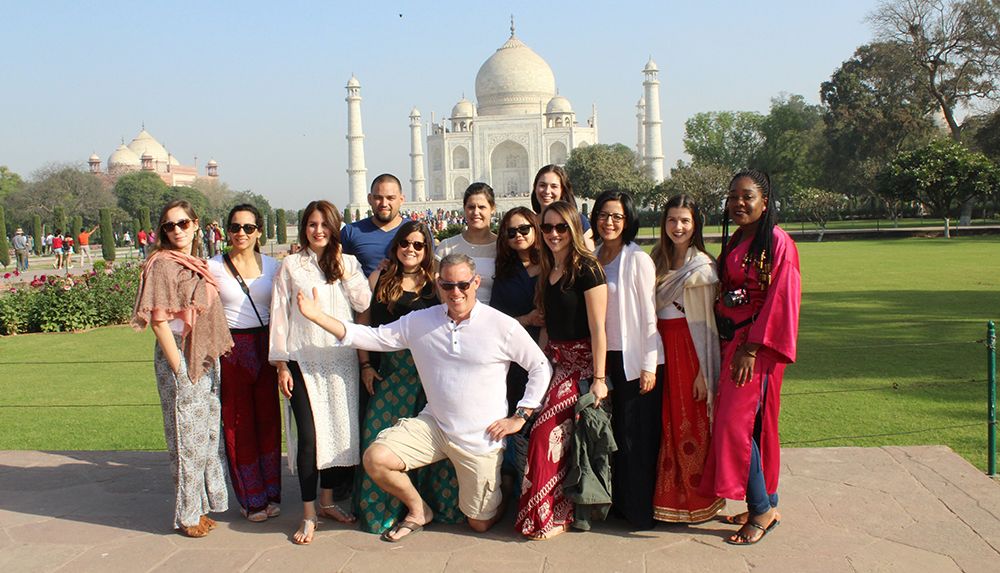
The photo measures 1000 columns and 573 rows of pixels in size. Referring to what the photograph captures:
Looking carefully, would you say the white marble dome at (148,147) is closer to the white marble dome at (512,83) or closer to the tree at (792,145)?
the white marble dome at (512,83)

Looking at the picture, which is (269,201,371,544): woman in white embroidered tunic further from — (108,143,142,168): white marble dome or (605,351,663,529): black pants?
(108,143,142,168): white marble dome

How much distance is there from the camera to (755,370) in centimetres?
287

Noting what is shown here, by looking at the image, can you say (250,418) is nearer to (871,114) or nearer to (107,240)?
(107,240)

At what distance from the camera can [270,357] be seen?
3125 mm

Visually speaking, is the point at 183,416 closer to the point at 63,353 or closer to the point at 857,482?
the point at 857,482

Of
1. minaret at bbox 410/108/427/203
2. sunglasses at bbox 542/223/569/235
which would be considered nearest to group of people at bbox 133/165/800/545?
sunglasses at bbox 542/223/569/235

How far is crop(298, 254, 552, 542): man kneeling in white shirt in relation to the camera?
296 centimetres

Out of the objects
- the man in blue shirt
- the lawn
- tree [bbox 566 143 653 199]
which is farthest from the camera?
tree [bbox 566 143 653 199]

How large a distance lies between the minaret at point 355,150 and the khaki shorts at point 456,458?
4315 centimetres

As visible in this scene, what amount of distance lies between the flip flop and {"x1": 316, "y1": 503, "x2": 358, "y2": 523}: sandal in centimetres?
19

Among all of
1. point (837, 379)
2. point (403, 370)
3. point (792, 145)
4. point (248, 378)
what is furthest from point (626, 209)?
point (792, 145)

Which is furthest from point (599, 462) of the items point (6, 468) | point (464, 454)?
point (6, 468)

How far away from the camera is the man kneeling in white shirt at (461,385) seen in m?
2.96

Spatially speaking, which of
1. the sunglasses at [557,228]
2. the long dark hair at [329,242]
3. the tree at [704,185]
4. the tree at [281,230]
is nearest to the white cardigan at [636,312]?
the sunglasses at [557,228]
